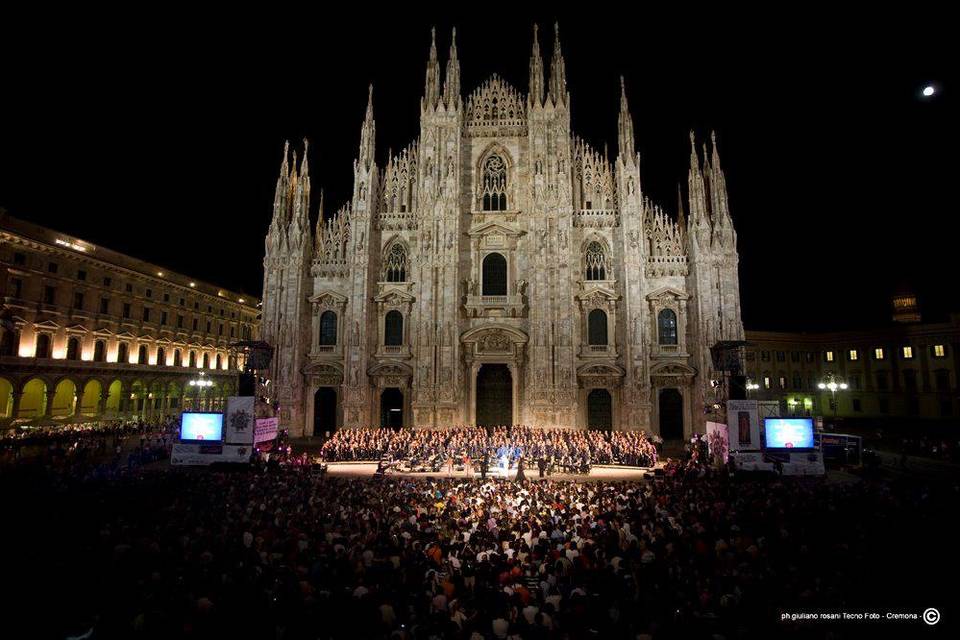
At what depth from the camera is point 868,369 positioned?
51875 millimetres

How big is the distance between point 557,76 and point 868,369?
45373 mm

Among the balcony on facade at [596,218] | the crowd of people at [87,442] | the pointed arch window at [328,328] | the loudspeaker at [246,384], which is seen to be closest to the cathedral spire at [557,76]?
the balcony on facade at [596,218]

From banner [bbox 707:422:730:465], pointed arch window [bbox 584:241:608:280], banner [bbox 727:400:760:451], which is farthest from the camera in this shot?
pointed arch window [bbox 584:241:608:280]

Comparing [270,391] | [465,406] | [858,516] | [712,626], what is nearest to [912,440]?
[858,516]

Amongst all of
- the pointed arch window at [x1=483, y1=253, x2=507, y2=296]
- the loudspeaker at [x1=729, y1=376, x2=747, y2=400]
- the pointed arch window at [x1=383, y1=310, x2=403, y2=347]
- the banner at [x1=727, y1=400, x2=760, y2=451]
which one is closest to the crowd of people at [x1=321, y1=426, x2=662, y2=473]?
the banner at [x1=727, y1=400, x2=760, y2=451]

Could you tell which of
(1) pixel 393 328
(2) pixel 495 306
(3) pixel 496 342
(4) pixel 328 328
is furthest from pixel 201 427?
(2) pixel 495 306

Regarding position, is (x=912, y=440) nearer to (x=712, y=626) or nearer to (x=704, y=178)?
(x=704, y=178)

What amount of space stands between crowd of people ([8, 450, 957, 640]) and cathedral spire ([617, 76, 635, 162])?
84.6ft

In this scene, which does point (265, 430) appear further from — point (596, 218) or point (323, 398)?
point (596, 218)

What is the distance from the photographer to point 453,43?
119 ft

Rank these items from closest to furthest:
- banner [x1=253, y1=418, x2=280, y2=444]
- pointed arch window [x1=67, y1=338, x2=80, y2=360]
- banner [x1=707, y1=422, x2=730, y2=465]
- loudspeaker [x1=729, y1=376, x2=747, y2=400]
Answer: banner [x1=707, y1=422, x2=730, y2=465] → loudspeaker [x1=729, y1=376, x2=747, y2=400] → banner [x1=253, y1=418, x2=280, y2=444] → pointed arch window [x1=67, y1=338, x2=80, y2=360]

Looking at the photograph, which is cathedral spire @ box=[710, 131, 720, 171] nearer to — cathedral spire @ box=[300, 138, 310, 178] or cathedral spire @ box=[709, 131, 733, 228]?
cathedral spire @ box=[709, 131, 733, 228]

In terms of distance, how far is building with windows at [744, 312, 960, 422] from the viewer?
152ft

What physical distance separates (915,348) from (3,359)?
76.4 m
